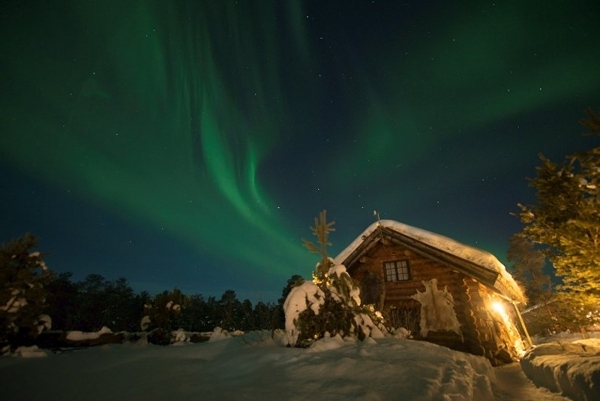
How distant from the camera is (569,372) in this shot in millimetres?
4980

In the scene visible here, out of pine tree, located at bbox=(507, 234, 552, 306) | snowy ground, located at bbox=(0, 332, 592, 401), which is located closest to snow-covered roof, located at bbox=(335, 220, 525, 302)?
snowy ground, located at bbox=(0, 332, 592, 401)

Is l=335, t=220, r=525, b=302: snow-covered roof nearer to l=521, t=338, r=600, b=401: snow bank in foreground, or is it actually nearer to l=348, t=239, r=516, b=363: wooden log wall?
l=348, t=239, r=516, b=363: wooden log wall

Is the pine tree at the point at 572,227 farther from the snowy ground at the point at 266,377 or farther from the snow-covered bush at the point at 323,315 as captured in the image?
the snow-covered bush at the point at 323,315

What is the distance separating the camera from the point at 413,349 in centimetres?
507

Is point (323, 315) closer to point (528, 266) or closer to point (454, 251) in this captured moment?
point (454, 251)

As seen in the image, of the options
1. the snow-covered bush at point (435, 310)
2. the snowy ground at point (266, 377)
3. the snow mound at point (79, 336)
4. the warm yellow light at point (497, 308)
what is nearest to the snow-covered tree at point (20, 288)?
the snow mound at point (79, 336)

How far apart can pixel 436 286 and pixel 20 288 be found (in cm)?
1477

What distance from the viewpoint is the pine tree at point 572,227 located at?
7255mm

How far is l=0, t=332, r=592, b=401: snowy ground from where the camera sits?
9.85ft

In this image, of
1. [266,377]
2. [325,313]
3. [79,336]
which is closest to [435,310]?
[325,313]

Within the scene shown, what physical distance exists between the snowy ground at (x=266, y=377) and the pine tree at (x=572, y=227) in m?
4.14

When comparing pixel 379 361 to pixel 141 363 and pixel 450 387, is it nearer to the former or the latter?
pixel 450 387

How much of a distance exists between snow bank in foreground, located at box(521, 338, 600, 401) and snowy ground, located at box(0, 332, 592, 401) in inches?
15.7

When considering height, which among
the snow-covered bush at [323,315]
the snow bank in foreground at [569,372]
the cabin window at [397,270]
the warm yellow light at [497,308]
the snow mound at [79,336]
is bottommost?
the snow bank in foreground at [569,372]
